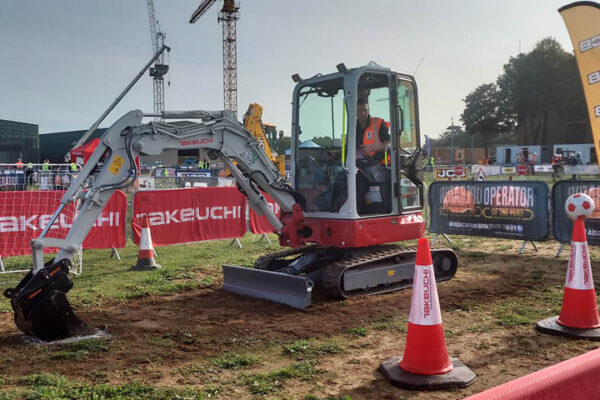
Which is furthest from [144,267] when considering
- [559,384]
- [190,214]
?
[559,384]

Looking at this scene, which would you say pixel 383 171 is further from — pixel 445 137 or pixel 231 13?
pixel 445 137

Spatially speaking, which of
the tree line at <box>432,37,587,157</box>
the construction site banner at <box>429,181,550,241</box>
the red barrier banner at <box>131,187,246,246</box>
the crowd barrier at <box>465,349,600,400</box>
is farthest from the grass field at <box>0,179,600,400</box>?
the tree line at <box>432,37,587,157</box>

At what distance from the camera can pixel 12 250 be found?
951 centimetres

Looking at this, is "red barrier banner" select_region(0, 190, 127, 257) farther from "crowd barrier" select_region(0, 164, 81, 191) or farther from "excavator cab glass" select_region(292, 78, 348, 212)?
"excavator cab glass" select_region(292, 78, 348, 212)

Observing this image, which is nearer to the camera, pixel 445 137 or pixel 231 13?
pixel 231 13

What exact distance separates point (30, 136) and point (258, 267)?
189 ft

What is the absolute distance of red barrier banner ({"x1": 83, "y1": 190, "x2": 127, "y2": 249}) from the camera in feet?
34.3

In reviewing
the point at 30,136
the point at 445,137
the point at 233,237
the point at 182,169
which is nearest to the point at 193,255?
the point at 233,237

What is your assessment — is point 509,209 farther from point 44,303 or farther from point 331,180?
point 44,303

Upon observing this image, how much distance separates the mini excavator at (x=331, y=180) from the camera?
6.69 meters

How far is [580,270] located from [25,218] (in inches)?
357

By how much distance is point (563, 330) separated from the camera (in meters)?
5.34

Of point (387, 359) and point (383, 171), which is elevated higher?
point (383, 171)

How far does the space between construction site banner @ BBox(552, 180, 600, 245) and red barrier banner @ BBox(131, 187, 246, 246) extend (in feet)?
22.0
